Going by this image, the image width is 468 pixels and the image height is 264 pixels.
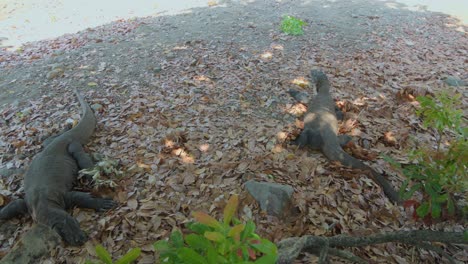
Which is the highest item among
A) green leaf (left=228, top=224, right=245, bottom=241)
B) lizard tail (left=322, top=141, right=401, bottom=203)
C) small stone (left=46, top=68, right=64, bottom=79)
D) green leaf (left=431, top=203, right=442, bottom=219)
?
green leaf (left=228, top=224, right=245, bottom=241)

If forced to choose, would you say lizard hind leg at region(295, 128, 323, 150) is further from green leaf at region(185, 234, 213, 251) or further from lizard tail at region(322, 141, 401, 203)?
green leaf at region(185, 234, 213, 251)

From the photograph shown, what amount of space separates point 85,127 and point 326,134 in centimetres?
322

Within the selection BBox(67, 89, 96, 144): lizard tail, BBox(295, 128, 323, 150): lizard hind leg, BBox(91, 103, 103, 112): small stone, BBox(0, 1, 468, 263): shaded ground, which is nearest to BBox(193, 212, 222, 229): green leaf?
BBox(0, 1, 468, 263): shaded ground

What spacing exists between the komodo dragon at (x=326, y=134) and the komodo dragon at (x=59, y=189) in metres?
2.47

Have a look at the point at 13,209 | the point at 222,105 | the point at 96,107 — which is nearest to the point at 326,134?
the point at 222,105

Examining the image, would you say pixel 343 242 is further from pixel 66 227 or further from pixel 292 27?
pixel 292 27

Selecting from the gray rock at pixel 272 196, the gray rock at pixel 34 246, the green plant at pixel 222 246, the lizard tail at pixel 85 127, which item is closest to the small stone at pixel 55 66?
the lizard tail at pixel 85 127

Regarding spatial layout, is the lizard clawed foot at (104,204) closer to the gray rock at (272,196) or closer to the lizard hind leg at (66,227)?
the lizard hind leg at (66,227)

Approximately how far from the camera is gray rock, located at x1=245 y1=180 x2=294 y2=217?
3.11m

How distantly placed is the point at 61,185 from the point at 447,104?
378 cm

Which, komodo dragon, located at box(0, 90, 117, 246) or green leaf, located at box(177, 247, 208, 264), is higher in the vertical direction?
green leaf, located at box(177, 247, 208, 264)

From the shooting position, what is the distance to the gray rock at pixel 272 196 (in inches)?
122

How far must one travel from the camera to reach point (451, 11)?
9461 millimetres

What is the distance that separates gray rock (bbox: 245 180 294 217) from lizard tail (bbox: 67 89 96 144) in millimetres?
2522
